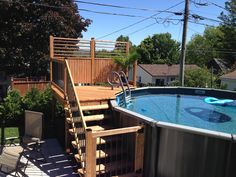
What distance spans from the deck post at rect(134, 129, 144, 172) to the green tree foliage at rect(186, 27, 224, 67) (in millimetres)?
35816

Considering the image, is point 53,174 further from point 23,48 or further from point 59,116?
point 23,48

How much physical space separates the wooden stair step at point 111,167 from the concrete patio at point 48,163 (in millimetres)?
1175

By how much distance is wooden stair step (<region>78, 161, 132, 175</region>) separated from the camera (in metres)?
4.75

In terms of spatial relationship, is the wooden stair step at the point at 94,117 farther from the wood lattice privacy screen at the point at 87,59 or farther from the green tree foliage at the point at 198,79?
the green tree foliage at the point at 198,79

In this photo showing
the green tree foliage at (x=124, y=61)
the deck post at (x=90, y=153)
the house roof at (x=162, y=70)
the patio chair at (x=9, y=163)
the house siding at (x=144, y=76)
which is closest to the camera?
the deck post at (x=90, y=153)

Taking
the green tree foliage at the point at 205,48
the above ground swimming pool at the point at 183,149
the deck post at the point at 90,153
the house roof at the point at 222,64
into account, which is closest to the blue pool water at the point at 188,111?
the above ground swimming pool at the point at 183,149

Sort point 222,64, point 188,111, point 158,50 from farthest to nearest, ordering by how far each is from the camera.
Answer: point 158,50 → point 222,64 → point 188,111

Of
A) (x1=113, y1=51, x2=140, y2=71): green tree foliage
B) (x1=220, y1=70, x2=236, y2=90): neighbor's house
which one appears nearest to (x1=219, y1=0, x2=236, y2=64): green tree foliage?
(x1=220, y1=70, x2=236, y2=90): neighbor's house

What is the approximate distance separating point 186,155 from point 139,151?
901 millimetres

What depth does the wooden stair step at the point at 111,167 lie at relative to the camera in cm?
475

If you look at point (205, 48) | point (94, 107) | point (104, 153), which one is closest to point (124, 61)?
point (94, 107)

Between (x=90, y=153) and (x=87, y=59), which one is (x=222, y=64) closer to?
(x=87, y=59)

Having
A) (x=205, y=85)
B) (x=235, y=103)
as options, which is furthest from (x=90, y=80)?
(x=205, y=85)

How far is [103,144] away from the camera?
5.39m
